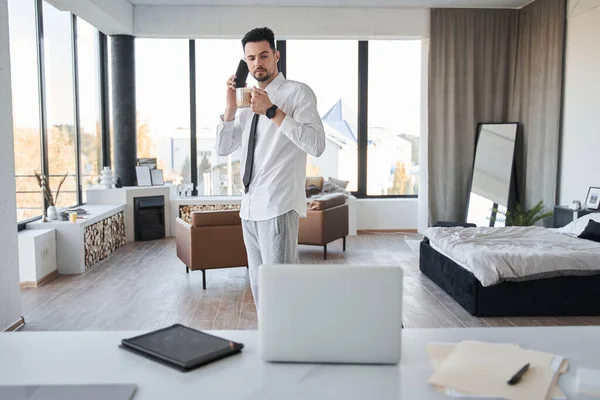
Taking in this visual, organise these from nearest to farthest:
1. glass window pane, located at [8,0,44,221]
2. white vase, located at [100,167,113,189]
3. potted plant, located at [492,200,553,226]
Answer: glass window pane, located at [8,0,44,221] < potted plant, located at [492,200,553,226] < white vase, located at [100,167,113,189]

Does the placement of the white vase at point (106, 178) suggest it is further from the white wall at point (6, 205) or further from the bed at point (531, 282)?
the bed at point (531, 282)

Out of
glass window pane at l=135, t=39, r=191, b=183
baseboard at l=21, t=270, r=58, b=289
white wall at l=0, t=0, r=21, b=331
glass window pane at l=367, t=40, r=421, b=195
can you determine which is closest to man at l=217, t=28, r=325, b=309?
white wall at l=0, t=0, r=21, b=331

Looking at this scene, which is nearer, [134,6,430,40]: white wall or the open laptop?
the open laptop

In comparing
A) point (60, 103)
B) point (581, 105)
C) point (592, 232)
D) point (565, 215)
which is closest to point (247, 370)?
point (592, 232)

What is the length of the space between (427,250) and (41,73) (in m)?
4.25

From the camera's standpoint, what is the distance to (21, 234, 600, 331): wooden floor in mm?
3895

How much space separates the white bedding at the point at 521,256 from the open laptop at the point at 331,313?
9.81ft

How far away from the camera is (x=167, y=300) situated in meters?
4.49

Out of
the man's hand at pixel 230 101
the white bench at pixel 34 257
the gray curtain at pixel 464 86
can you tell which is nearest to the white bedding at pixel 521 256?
the man's hand at pixel 230 101

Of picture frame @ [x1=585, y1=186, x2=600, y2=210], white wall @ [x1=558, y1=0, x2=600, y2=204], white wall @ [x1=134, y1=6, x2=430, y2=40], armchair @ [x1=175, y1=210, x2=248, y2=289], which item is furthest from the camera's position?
white wall @ [x1=134, y1=6, x2=430, y2=40]

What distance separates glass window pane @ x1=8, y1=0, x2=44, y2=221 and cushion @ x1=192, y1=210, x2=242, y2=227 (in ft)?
5.96

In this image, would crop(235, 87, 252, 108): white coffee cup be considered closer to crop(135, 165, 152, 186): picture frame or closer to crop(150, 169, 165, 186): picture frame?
crop(135, 165, 152, 186): picture frame

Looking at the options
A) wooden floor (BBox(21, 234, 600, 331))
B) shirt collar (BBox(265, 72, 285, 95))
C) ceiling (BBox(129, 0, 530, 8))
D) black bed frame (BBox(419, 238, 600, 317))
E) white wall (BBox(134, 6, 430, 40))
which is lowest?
wooden floor (BBox(21, 234, 600, 331))

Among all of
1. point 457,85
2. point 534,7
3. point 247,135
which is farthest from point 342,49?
point 247,135
